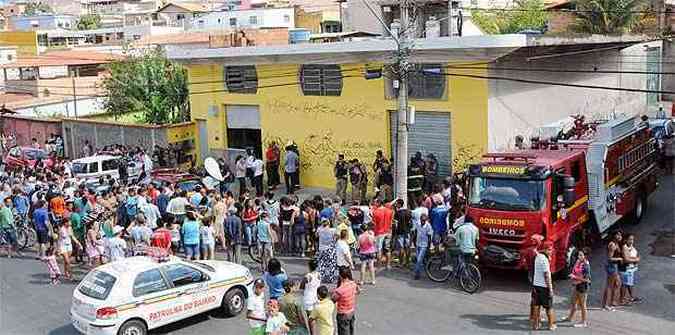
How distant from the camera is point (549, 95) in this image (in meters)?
24.5

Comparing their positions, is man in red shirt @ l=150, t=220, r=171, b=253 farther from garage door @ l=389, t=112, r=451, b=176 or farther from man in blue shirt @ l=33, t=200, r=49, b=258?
garage door @ l=389, t=112, r=451, b=176

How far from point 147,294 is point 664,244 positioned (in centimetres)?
1171

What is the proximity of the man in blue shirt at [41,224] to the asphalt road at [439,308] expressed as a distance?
60.9 inches

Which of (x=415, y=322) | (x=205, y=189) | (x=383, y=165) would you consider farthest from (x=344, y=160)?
(x=415, y=322)

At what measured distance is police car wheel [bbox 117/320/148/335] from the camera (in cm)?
1244

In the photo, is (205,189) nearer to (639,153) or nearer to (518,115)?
(518,115)

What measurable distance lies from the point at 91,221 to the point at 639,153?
43.9ft

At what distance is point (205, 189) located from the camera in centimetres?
2050

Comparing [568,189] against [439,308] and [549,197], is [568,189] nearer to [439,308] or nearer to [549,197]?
[549,197]

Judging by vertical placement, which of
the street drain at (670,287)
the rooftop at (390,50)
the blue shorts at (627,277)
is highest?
the rooftop at (390,50)

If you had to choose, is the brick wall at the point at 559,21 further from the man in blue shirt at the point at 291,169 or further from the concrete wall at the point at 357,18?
the man in blue shirt at the point at 291,169

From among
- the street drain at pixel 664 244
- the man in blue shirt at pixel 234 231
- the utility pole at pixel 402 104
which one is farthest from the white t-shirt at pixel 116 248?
the street drain at pixel 664 244

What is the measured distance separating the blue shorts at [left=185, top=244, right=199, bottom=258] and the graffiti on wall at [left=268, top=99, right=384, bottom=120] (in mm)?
9017

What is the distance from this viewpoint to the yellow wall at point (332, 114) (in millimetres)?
21828
